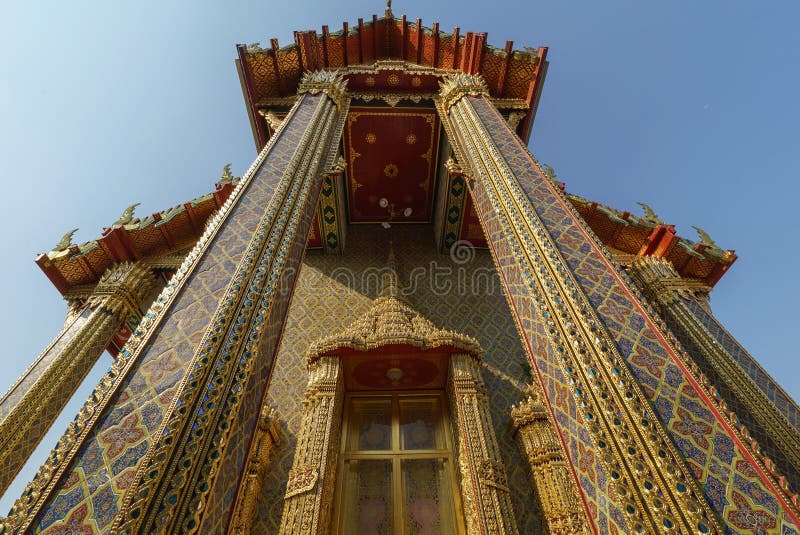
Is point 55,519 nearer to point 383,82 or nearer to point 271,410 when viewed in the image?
point 271,410

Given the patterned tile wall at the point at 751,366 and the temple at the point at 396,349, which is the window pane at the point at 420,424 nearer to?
the temple at the point at 396,349

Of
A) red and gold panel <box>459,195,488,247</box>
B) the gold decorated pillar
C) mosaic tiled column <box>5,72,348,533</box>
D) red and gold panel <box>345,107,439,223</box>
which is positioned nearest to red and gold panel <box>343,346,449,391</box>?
the gold decorated pillar

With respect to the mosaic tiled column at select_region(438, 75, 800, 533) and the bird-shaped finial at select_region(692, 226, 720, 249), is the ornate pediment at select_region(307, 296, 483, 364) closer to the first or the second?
the mosaic tiled column at select_region(438, 75, 800, 533)

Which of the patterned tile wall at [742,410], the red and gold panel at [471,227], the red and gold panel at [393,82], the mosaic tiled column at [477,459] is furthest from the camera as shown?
the red and gold panel at [471,227]

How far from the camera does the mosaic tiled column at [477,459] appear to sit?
4238 millimetres

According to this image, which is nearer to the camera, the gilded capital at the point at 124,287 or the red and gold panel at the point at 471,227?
the gilded capital at the point at 124,287

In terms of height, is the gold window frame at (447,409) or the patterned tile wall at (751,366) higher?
the patterned tile wall at (751,366)

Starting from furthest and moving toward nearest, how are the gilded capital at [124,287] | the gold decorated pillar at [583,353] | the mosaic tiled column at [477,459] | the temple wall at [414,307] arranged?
the gilded capital at [124,287] → the temple wall at [414,307] → the mosaic tiled column at [477,459] → the gold decorated pillar at [583,353]

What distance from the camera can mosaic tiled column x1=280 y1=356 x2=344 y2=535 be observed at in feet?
13.6

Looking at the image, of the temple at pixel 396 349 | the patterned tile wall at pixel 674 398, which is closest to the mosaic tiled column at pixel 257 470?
the temple at pixel 396 349

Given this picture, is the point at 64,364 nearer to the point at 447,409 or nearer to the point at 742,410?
the point at 447,409

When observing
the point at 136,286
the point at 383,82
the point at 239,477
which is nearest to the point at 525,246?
the point at 239,477

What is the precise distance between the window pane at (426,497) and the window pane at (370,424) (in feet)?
1.49

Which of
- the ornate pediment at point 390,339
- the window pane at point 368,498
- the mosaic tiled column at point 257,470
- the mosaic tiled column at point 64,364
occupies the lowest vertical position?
the window pane at point 368,498
